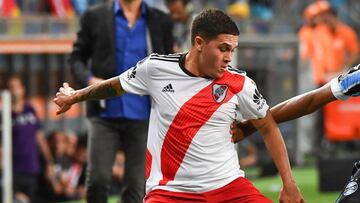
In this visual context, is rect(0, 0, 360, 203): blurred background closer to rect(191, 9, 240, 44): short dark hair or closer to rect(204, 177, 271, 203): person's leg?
rect(191, 9, 240, 44): short dark hair

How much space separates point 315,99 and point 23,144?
24.7 feet

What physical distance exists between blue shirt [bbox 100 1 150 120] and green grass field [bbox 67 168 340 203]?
4.06 meters

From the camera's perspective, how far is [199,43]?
7461mm

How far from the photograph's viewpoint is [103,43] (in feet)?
31.8

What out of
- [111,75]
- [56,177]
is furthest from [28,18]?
[111,75]

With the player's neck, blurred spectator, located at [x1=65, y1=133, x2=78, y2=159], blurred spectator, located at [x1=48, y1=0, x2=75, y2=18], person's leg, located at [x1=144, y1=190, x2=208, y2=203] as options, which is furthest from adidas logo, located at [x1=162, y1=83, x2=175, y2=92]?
blurred spectator, located at [x1=48, y1=0, x2=75, y2=18]

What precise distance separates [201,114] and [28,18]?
860cm

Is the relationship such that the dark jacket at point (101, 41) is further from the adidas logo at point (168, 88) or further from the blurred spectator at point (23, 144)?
the blurred spectator at point (23, 144)

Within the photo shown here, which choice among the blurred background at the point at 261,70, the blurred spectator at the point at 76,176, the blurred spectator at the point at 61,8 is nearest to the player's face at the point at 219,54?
the blurred background at the point at 261,70

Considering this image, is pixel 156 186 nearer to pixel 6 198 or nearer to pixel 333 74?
pixel 6 198

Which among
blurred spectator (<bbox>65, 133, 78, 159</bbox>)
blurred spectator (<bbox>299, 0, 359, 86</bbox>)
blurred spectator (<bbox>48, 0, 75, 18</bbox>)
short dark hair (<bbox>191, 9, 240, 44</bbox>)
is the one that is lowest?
blurred spectator (<bbox>65, 133, 78, 159</bbox>)

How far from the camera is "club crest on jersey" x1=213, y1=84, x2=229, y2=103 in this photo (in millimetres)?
7375

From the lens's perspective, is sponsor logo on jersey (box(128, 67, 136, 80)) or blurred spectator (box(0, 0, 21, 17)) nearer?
sponsor logo on jersey (box(128, 67, 136, 80))

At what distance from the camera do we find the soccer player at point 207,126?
734 cm
